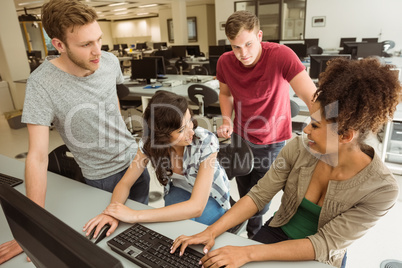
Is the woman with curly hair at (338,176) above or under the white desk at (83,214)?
above

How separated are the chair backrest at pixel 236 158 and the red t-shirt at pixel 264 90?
1.16 ft

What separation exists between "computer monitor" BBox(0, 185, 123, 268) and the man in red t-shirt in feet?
3.95

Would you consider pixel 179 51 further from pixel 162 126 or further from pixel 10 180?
pixel 162 126

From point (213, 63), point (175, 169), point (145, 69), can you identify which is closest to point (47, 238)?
point (175, 169)

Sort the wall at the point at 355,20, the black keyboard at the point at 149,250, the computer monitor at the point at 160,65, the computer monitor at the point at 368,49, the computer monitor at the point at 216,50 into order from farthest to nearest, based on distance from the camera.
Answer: the wall at the point at 355,20 → the computer monitor at the point at 216,50 → the computer monitor at the point at 368,49 → the computer monitor at the point at 160,65 → the black keyboard at the point at 149,250

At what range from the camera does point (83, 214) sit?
48.6 inches

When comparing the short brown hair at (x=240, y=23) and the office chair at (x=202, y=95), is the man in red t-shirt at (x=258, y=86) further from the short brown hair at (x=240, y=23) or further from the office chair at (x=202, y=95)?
the office chair at (x=202, y=95)

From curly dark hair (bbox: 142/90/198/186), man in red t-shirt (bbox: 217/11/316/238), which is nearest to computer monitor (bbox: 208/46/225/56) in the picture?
man in red t-shirt (bbox: 217/11/316/238)

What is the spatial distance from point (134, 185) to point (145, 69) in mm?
3361

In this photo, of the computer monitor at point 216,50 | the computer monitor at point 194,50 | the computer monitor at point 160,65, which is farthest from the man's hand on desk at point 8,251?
the computer monitor at point 194,50

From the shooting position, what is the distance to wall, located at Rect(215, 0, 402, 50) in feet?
24.5

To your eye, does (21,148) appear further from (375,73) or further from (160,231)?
(375,73)

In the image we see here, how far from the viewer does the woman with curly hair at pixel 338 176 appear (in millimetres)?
915

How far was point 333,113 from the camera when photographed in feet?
3.15
